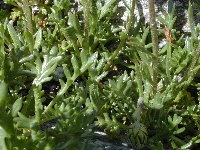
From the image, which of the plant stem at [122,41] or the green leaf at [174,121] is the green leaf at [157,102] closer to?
the green leaf at [174,121]

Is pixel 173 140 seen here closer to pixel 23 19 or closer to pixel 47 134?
pixel 47 134

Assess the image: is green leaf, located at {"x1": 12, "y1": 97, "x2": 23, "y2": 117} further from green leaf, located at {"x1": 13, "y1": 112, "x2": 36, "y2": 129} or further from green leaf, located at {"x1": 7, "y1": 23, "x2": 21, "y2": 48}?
green leaf, located at {"x1": 7, "y1": 23, "x2": 21, "y2": 48}

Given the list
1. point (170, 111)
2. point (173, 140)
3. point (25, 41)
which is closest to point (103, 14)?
point (25, 41)

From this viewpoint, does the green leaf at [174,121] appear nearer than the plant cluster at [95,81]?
No

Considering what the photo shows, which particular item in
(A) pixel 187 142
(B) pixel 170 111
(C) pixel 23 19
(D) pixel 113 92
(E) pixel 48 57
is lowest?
(A) pixel 187 142

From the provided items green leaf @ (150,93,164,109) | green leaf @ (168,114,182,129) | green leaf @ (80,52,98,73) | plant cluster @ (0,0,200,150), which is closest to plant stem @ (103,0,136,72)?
plant cluster @ (0,0,200,150)

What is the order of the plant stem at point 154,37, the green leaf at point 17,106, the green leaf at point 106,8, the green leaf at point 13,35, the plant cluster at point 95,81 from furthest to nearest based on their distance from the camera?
the green leaf at point 106,8, the green leaf at point 13,35, the plant stem at point 154,37, the plant cluster at point 95,81, the green leaf at point 17,106

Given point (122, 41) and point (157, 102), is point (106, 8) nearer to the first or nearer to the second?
point (122, 41)

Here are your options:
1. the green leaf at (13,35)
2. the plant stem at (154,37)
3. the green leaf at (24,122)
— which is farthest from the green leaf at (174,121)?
the green leaf at (13,35)

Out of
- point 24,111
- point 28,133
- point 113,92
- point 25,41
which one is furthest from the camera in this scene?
point 25,41
